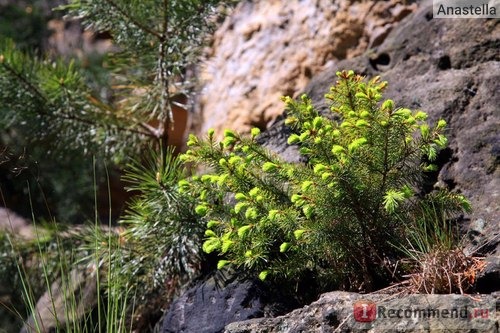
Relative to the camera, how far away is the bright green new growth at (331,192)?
2.14m

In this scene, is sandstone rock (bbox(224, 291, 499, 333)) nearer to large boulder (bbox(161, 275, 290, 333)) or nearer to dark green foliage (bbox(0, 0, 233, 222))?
large boulder (bbox(161, 275, 290, 333))

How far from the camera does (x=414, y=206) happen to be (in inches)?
93.4

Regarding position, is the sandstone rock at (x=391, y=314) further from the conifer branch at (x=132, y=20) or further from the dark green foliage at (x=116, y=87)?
the conifer branch at (x=132, y=20)

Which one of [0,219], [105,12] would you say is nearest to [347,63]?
[105,12]

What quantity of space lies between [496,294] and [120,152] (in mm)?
2274

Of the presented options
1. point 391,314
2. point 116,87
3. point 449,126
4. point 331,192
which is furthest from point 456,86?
point 116,87

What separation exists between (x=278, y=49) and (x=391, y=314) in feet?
7.84

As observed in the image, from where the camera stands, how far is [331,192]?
2.19 meters

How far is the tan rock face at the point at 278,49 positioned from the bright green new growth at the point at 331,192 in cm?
148

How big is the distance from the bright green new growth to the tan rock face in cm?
148

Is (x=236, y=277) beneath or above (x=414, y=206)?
beneath

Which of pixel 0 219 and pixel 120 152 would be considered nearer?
pixel 120 152

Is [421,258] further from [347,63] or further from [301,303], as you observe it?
[347,63]

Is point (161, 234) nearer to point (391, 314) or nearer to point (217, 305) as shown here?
point (217, 305)
